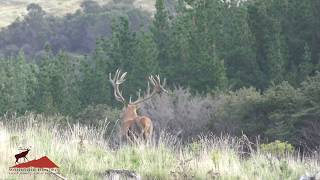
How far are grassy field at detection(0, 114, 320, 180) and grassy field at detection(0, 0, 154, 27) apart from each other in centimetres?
10929

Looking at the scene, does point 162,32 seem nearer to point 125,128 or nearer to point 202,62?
point 202,62

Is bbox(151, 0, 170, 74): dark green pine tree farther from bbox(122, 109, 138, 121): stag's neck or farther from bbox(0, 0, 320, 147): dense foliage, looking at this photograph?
bbox(122, 109, 138, 121): stag's neck

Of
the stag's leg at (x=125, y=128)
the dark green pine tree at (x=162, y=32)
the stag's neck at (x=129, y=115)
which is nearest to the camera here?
the stag's leg at (x=125, y=128)

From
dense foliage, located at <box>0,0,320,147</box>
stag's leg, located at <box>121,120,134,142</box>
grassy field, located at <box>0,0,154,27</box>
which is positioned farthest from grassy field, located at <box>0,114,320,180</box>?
grassy field, located at <box>0,0,154,27</box>

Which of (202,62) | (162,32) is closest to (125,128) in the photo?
(202,62)

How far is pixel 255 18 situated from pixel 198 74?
4675mm

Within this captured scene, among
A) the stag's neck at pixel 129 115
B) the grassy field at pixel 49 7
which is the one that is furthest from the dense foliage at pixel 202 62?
the grassy field at pixel 49 7

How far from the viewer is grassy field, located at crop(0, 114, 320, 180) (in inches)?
272

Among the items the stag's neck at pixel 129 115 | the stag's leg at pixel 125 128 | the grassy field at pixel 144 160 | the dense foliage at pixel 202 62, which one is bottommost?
the grassy field at pixel 144 160

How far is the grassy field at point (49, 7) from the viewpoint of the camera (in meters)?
122

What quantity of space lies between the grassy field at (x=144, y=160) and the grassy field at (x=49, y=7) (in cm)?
10929

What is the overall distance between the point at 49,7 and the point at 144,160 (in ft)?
417

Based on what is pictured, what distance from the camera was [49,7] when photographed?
131375 mm

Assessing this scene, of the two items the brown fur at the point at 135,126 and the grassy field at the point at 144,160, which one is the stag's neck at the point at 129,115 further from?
the grassy field at the point at 144,160
